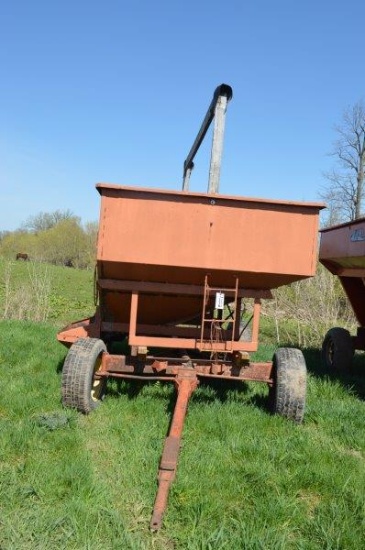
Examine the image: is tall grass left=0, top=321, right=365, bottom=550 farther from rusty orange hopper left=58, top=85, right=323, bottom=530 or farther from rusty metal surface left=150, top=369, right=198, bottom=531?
rusty orange hopper left=58, top=85, right=323, bottom=530

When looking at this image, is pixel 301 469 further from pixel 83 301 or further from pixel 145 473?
pixel 83 301

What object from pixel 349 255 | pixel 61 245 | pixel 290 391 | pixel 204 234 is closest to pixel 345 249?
pixel 349 255

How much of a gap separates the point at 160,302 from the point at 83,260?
56058 millimetres

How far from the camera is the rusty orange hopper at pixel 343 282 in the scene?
6650 millimetres

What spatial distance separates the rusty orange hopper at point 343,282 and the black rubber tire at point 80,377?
145 inches

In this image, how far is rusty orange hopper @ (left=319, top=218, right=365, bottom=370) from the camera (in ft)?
21.8

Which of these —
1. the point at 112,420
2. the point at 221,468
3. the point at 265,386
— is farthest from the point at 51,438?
the point at 265,386

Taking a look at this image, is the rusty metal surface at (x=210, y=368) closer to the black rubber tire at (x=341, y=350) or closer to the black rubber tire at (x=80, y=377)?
the black rubber tire at (x=80, y=377)

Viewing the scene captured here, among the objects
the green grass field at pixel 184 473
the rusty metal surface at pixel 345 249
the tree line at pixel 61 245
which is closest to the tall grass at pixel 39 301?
the rusty metal surface at pixel 345 249

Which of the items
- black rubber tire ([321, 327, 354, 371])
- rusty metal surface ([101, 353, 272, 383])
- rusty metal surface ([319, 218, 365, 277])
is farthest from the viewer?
black rubber tire ([321, 327, 354, 371])

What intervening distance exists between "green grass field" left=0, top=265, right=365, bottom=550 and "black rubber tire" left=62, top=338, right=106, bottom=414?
0.42ft

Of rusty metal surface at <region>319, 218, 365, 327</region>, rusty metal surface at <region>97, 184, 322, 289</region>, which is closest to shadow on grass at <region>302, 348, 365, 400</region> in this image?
rusty metal surface at <region>319, 218, 365, 327</region>

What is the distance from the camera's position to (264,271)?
180 inches

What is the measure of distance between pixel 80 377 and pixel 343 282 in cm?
459
